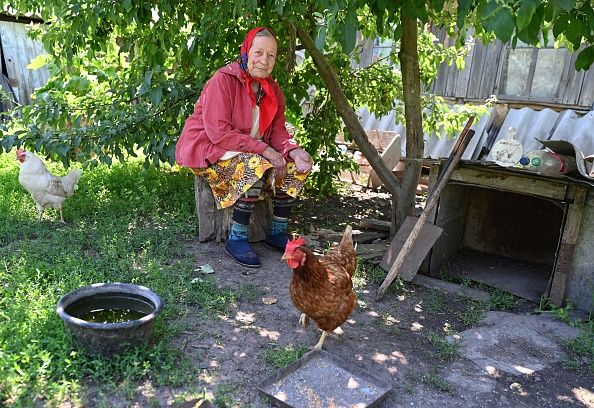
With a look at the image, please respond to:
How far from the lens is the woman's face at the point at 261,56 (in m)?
4.02

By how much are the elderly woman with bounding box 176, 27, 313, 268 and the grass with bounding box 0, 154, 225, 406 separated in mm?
643

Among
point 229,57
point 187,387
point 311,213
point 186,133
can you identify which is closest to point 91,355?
point 187,387

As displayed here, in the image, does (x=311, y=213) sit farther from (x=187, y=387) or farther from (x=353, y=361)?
(x=187, y=387)

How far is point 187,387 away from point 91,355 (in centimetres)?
55

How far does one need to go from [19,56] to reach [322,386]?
11.0 m

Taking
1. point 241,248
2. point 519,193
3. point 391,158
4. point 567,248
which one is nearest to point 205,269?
point 241,248

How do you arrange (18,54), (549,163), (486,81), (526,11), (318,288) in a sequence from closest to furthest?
(526,11) → (318,288) → (549,163) → (486,81) → (18,54)

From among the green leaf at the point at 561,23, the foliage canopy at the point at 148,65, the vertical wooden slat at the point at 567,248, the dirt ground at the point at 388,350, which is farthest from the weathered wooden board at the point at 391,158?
the green leaf at the point at 561,23

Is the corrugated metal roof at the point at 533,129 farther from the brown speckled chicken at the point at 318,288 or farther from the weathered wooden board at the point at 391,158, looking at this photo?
the brown speckled chicken at the point at 318,288

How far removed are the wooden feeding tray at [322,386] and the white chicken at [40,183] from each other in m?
3.35

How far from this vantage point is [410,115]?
16.8 ft

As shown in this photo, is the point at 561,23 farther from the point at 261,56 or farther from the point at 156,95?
the point at 156,95

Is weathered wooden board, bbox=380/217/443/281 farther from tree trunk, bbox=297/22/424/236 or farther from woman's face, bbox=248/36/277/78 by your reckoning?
woman's face, bbox=248/36/277/78

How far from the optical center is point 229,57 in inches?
195
